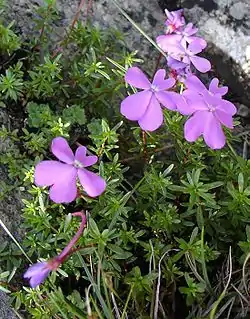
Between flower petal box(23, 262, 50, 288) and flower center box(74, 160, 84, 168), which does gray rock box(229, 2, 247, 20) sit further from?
flower petal box(23, 262, 50, 288)

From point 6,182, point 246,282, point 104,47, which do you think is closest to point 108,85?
point 104,47

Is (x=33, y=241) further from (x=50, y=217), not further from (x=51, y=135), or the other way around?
(x=51, y=135)

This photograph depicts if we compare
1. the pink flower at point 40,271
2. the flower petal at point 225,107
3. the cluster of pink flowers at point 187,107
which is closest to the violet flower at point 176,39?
the cluster of pink flowers at point 187,107

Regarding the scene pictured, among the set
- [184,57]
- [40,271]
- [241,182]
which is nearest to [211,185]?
[241,182]

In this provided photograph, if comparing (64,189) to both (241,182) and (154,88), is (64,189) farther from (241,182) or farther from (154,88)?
(241,182)

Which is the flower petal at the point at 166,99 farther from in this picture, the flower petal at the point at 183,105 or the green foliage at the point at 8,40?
the green foliage at the point at 8,40

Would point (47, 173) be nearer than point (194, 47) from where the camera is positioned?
Yes
